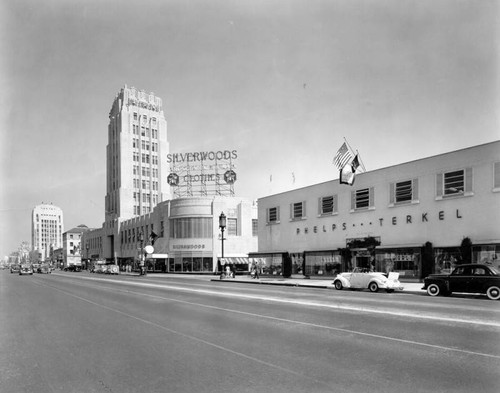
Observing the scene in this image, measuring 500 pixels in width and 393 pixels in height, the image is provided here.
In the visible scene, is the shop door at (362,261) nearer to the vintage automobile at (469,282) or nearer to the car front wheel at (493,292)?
the vintage automobile at (469,282)

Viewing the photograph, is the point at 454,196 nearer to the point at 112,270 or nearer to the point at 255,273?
the point at 255,273

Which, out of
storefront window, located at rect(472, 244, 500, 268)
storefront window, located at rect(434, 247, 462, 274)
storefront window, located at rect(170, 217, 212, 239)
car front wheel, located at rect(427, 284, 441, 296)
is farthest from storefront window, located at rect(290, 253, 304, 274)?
storefront window, located at rect(170, 217, 212, 239)

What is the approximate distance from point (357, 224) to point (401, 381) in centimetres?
3346

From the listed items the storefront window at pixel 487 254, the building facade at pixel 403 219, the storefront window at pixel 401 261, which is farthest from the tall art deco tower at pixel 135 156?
the storefront window at pixel 487 254

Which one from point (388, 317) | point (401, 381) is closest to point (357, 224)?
point (388, 317)

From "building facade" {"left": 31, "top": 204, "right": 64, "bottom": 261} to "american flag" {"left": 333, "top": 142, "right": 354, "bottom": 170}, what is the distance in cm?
13138

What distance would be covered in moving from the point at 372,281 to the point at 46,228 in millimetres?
172375

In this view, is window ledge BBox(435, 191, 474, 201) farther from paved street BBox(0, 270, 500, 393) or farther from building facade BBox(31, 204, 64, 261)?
building facade BBox(31, 204, 64, 261)

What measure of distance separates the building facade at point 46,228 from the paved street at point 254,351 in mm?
147508

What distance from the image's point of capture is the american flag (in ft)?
125

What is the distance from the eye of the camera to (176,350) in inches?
345

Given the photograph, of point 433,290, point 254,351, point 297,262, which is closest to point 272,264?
point 297,262

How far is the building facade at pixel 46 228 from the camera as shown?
152875 millimetres

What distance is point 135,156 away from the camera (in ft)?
370
